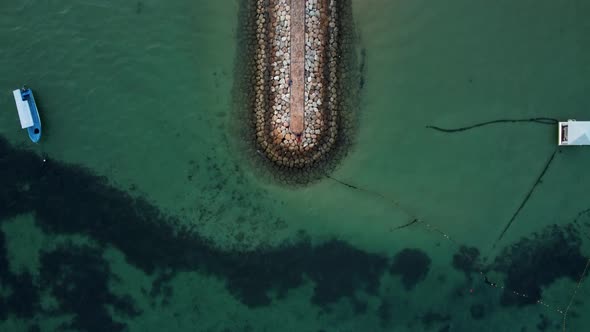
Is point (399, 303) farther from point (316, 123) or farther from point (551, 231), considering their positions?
point (316, 123)

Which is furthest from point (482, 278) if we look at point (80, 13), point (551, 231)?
point (80, 13)

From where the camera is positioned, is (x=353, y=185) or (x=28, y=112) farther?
(x=28, y=112)

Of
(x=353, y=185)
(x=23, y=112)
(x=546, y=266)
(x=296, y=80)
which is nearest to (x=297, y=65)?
(x=296, y=80)

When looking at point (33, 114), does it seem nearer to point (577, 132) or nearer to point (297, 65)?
point (297, 65)

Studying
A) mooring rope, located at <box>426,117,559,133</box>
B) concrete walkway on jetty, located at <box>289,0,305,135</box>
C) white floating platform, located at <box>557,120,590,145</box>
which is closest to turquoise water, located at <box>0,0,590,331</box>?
mooring rope, located at <box>426,117,559,133</box>

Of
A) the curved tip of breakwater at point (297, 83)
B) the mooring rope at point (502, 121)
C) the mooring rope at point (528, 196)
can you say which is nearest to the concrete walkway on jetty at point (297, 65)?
the curved tip of breakwater at point (297, 83)

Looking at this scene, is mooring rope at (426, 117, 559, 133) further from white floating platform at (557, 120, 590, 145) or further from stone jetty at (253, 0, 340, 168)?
stone jetty at (253, 0, 340, 168)
